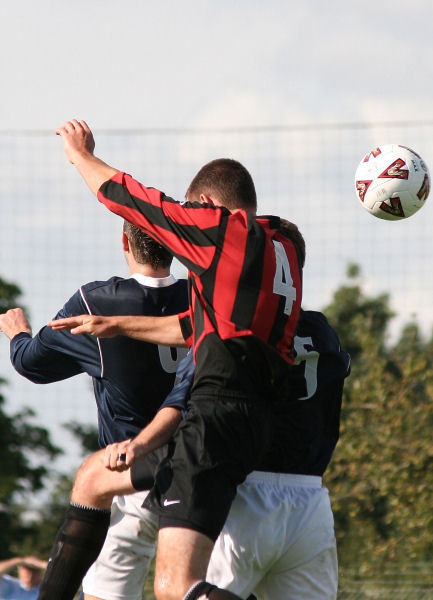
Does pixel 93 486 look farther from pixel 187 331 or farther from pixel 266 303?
pixel 266 303

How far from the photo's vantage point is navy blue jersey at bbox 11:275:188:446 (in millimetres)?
4367

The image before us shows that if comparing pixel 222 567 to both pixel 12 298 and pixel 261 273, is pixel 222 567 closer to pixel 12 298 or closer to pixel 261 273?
pixel 261 273

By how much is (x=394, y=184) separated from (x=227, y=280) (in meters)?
1.62

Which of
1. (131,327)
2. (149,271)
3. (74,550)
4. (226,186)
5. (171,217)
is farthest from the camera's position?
(149,271)

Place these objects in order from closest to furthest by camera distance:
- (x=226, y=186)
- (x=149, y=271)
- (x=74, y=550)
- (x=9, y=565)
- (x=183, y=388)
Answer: (x=183, y=388)
(x=226, y=186)
(x=74, y=550)
(x=149, y=271)
(x=9, y=565)

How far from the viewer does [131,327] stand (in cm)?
398

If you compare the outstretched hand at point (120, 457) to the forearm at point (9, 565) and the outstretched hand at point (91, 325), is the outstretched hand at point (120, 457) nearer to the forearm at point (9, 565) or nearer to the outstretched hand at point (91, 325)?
the outstretched hand at point (91, 325)

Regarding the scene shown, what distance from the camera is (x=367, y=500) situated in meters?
10.3

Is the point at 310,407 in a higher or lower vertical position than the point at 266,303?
lower

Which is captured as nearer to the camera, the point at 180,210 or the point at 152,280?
the point at 180,210

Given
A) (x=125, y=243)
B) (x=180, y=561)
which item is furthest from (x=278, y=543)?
(x=125, y=243)

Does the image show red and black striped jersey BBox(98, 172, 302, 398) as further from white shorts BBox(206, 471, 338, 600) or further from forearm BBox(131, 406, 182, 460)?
white shorts BBox(206, 471, 338, 600)

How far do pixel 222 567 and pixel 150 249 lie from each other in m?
1.45

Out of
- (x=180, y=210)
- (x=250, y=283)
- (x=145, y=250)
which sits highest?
(x=180, y=210)
